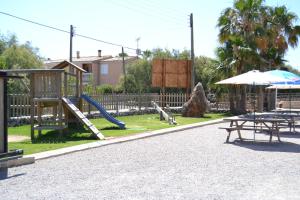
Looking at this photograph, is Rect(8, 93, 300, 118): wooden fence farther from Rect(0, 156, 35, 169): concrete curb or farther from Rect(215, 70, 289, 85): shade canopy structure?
Rect(0, 156, 35, 169): concrete curb

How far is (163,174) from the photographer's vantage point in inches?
312

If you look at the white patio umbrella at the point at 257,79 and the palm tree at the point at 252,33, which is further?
the palm tree at the point at 252,33

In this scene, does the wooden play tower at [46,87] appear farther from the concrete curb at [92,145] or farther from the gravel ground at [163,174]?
the gravel ground at [163,174]

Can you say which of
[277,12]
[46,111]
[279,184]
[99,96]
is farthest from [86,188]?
[277,12]

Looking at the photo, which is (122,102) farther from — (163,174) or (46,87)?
(163,174)

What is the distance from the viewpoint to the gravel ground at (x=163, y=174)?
6496 mm

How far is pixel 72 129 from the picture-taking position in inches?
648

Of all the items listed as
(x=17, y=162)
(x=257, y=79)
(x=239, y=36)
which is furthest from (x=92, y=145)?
(x=239, y=36)

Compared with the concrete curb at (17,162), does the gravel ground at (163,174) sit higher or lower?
lower

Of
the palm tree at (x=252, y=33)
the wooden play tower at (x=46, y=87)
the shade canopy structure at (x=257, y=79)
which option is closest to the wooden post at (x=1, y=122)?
the wooden play tower at (x=46, y=87)

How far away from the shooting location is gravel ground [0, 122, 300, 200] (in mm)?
6496

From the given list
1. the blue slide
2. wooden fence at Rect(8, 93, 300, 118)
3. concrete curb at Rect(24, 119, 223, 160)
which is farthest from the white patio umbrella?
wooden fence at Rect(8, 93, 300, 118)

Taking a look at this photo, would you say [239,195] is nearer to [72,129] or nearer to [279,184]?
[279,184]

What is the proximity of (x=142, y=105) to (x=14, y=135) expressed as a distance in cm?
1316
